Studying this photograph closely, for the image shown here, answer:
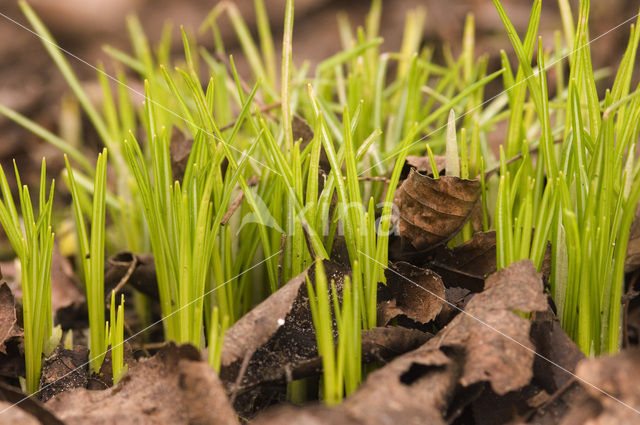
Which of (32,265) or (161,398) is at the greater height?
(32,265)

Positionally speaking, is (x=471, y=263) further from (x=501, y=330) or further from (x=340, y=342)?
(x=340, y=342)

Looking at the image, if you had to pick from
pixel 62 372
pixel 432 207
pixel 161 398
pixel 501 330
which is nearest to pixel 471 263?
pixel 432 207

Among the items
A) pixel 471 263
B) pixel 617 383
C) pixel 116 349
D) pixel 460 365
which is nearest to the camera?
pixel 617 383

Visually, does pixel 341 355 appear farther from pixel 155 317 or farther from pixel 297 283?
pixel 155 317

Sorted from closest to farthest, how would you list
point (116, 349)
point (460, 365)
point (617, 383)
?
point (617, 383), point (460, 365), point (116, 349)

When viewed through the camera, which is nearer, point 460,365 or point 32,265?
point 460,365

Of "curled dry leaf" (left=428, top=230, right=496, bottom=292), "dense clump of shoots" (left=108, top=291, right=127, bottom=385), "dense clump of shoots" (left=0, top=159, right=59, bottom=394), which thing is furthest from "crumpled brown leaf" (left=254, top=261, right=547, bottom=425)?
"dense clump of shoots" (left=0, top=159, right=59, bottom=394)

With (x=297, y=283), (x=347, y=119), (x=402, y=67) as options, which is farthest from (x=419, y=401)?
(x=402, y=67)
